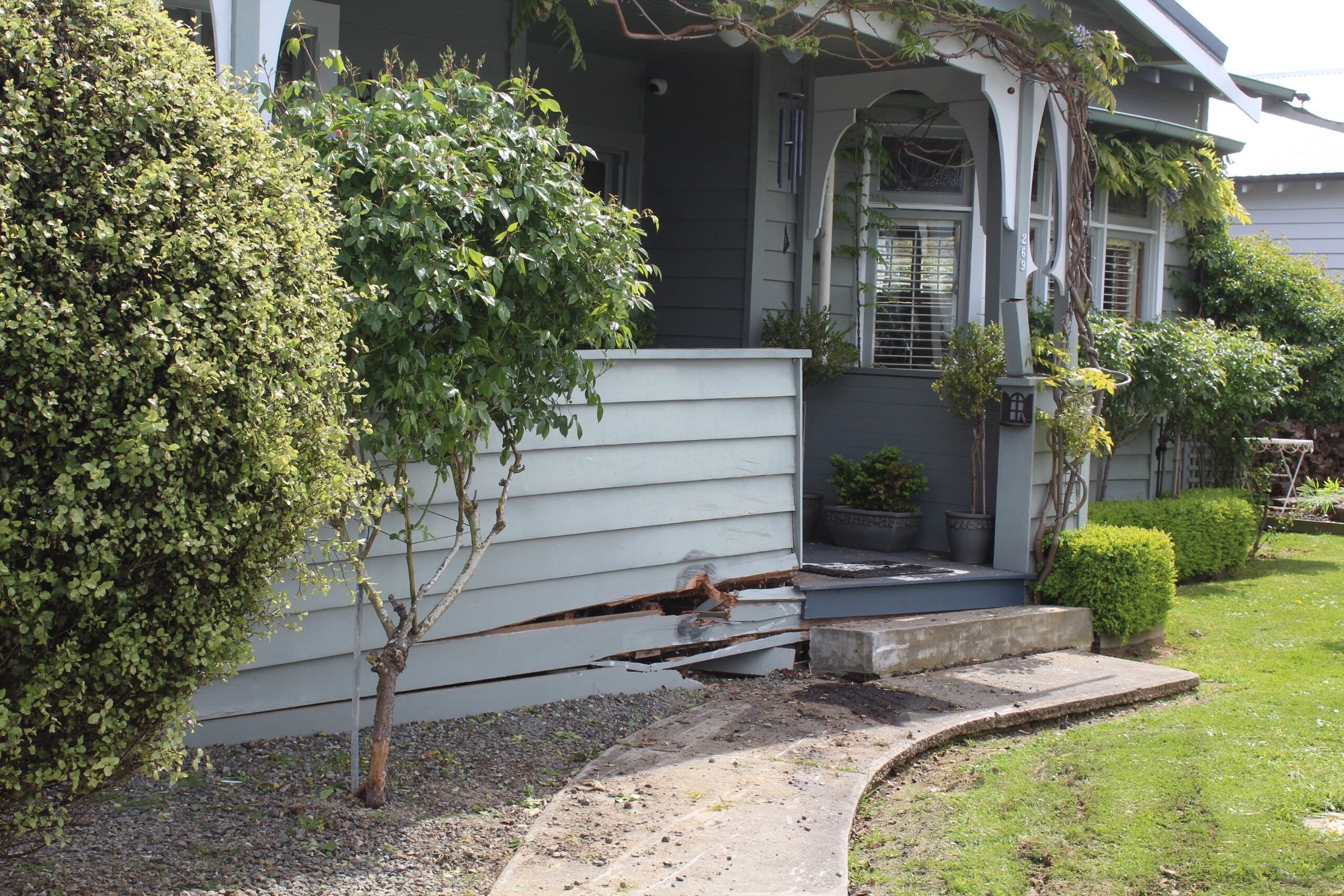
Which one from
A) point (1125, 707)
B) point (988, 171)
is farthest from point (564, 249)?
point (988, 171)

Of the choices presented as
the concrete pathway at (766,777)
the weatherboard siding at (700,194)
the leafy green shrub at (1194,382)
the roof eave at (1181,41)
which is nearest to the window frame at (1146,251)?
the leafy green shrub at (1194,382)

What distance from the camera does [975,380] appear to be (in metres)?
7.67

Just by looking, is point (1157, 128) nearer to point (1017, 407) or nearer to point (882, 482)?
point (1017, 407)

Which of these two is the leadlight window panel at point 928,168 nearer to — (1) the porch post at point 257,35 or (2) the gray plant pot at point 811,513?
(2) the gray plant pot at point 811,513

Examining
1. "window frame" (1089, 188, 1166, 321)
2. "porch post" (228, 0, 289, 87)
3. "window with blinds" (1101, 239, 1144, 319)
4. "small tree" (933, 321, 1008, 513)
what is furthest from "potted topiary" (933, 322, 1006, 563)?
"porch post" (228, 0, 289, 87)

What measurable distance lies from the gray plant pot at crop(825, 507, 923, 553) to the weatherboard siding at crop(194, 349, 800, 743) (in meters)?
1.65

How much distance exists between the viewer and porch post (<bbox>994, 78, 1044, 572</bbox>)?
743 cm

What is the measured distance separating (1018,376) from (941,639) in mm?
1879

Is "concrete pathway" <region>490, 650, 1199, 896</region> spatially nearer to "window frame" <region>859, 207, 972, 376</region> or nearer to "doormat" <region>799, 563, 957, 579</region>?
"doormat" <region>799, 563, 957, 579</region>

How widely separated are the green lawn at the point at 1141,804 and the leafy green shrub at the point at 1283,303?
17.4ft

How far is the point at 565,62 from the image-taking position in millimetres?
8430

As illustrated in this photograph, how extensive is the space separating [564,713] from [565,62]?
5003 mm

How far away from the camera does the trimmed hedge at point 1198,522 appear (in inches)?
363

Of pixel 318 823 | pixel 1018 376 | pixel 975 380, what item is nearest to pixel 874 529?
pixel 975 380
